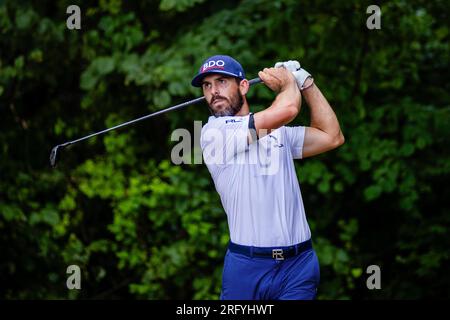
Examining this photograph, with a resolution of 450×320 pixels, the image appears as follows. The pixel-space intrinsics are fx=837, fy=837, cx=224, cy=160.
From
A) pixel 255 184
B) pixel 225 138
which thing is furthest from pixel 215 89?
pixel 255 184

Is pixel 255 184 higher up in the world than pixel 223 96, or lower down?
lower down

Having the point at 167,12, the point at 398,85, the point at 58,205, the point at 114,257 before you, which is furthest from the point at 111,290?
the point at 398,85

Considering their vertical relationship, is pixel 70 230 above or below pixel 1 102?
below

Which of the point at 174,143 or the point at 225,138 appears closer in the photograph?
the point at 225,138

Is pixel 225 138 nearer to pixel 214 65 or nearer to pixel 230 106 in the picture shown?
pixel 230 106

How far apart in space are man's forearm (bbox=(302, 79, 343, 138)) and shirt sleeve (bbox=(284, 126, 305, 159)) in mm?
98

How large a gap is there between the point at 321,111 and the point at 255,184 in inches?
20.8

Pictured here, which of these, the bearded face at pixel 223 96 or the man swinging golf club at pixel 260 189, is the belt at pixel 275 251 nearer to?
the man swinging golf club at pixel 260 189

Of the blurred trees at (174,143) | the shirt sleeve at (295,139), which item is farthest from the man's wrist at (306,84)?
the blurred trees at (174,143)

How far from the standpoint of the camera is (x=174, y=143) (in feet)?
23.8

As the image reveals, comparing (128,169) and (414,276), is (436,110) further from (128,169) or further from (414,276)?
(128,169)

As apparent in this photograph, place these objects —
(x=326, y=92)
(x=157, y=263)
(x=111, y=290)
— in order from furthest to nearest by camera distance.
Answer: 1. (x=111, y=290)
2. (x=157, y=263)
3. (x=326, y=92)

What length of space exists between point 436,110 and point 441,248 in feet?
3.82

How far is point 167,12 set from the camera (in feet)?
23.8
